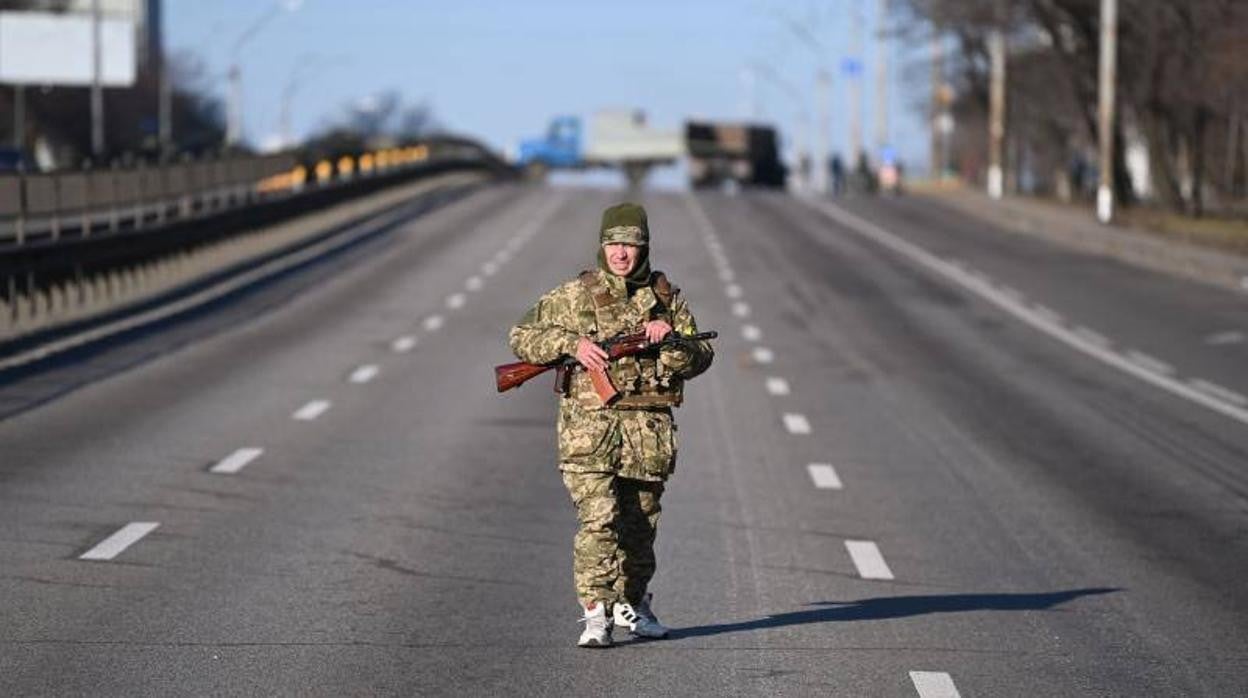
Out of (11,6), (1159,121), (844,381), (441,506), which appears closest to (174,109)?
(11,6)

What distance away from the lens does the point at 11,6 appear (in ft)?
316

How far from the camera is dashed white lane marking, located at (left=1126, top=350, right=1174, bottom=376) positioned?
28000 millimetres

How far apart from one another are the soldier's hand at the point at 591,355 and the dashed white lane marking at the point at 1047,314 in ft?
83.2

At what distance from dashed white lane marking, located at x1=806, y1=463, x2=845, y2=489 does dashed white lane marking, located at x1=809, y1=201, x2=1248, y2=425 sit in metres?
5.34

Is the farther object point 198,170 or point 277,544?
point 198,170

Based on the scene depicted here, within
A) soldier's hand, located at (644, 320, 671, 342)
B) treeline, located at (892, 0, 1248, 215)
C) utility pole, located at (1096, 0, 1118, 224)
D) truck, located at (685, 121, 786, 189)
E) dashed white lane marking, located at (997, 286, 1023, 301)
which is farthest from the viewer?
truck, located at (685, 121, 786, 189)

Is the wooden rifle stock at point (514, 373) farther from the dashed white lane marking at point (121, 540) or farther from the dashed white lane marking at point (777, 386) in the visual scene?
the dashed white lane marking at point (777, 386)

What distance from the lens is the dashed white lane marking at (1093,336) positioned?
104ft

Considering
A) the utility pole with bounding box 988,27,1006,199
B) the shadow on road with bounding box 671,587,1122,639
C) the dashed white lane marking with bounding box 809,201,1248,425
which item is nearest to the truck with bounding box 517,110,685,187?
the utility pole with bounding box 988,27,1006,199

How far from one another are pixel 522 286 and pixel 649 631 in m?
30.9

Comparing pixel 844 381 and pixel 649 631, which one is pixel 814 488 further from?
pixel 844 381

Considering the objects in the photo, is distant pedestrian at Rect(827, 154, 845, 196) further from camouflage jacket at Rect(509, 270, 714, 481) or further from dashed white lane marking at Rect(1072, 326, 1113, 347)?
camouflage jacket at Rect(509, 270, 714, 481)

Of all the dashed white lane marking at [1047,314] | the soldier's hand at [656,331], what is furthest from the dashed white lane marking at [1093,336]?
the soldier's hand at [656,331]

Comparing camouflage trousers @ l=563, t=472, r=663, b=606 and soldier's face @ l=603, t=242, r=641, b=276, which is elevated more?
soldier's face @ l=603, t=242, r=641, b=276
